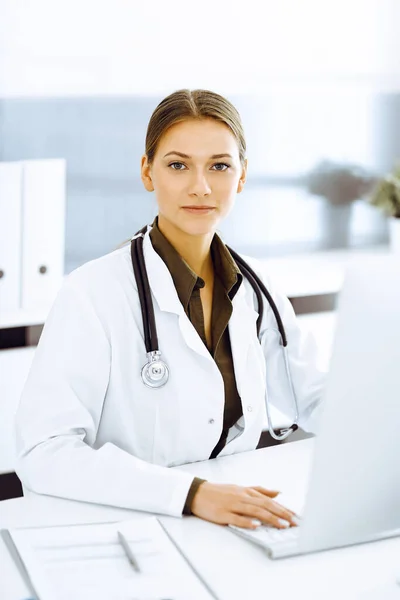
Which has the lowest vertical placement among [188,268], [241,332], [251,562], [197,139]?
[251,562]

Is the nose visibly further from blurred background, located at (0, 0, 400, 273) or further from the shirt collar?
blurred background, located at (0, 0, 400, 273)

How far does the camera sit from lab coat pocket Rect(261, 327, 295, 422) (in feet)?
5.30

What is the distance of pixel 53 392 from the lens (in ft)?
4.17

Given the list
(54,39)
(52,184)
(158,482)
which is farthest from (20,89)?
(158,482)

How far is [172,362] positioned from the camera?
139cm

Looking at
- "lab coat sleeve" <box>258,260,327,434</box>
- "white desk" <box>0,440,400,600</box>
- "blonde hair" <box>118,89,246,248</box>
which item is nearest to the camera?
"white desk" <box>0,440,400,600</box>

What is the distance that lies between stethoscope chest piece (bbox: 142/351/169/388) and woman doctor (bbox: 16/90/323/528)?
2 centimetres

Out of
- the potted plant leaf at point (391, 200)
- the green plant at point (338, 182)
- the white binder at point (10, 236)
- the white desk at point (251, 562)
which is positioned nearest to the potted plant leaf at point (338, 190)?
the green plant at point (338, 182)

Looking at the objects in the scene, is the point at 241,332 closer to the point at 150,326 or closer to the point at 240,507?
the point at 150,326

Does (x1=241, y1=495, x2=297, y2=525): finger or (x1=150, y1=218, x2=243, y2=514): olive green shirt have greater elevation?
(x1=150, y1=218, x2=243, y2=514): olive green shirt

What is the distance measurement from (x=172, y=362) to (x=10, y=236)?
2.89 ft

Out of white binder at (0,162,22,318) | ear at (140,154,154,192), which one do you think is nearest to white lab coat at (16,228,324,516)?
ear at (140,154,154,192)

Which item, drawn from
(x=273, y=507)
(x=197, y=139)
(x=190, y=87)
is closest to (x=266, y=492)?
(x=273, y=507)

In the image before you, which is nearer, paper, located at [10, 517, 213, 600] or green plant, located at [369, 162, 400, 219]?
paper, located at [10, 517, 213, 600]
